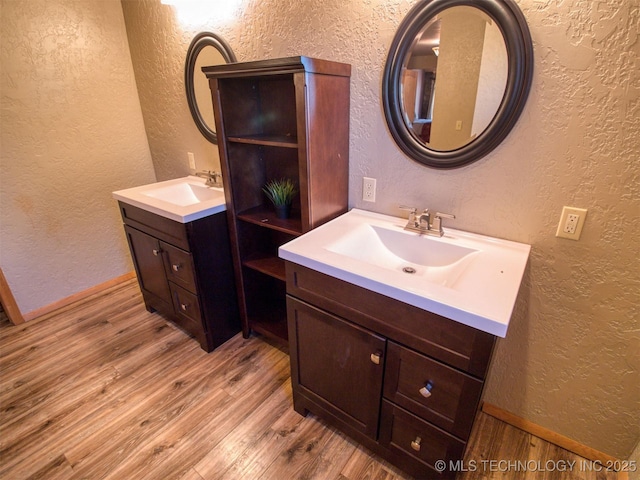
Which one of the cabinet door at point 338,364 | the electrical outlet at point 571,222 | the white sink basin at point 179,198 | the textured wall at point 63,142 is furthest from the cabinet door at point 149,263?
the electrical outlet at point 571,222

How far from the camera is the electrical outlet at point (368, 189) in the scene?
1565 millimetres

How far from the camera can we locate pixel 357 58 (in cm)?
142

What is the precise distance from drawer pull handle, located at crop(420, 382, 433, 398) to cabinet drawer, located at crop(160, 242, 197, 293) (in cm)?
127

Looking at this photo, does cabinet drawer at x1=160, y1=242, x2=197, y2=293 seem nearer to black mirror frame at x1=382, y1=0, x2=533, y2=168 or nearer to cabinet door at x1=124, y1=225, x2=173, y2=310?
cabinet door at x1=124, y1=225, x2=173, y2=310

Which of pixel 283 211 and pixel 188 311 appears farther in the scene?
pixel 188 311

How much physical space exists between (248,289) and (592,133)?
1731 mm

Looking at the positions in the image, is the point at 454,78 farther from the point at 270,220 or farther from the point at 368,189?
the point at 270,220

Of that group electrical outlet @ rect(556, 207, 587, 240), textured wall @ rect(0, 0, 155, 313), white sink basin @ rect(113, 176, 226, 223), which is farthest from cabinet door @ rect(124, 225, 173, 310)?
electrical outlet @ rect(556, 207, 587, 240)

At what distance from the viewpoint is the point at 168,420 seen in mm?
1558

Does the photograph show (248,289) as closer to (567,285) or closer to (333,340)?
(333,340)

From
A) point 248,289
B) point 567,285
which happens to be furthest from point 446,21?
point 248,289

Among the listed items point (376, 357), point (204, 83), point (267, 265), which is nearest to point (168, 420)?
point (267, 265)

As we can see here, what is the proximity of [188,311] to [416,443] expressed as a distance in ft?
4.68

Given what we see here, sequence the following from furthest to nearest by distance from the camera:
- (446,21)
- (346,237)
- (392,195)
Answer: (392,195), (346,237), (446,21)
